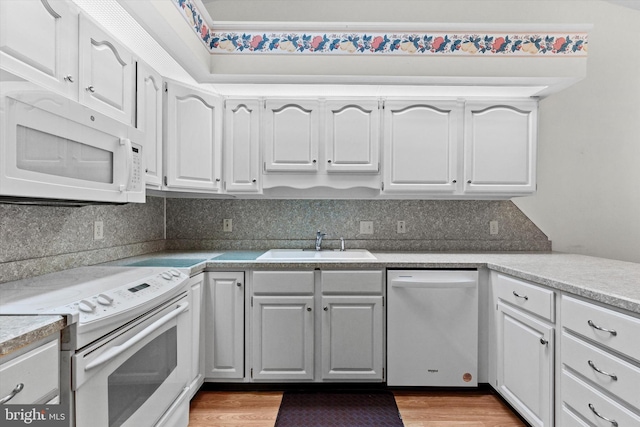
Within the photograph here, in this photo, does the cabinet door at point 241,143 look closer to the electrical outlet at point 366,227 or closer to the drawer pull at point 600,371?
the electrical outlet at point 366,227

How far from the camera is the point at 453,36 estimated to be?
7.73ft

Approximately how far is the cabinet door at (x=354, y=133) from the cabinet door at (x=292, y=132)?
4.1 inches

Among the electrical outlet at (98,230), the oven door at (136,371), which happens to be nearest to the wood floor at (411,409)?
the oven door at (136,371)

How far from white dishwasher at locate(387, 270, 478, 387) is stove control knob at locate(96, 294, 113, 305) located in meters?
1.59

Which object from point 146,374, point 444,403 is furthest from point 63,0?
point 444,403

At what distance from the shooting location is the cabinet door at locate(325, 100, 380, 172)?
252 centimetres

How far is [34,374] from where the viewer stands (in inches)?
34.7

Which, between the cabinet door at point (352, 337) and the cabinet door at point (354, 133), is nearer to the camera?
the cabinet door at point (352, 337)

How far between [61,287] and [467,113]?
2.64 meters

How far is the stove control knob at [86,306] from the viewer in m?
1.07

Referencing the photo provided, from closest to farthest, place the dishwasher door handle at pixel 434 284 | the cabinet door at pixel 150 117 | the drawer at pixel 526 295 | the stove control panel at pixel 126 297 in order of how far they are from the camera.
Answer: the stove control panel at pixel 126 297 < the drawer at pixel 526 295 < the cabinet door at pixel 150 117 < the dishwasher door handle at pixel 434 284

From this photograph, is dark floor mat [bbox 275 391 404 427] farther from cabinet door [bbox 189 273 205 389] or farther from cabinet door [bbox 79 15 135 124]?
cabinet door [bbox 79 15 135 124]

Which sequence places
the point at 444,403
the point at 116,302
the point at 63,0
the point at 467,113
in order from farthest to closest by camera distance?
the point at 467,113 → the point at 444,403 → the point at 63,0 → the point at 116,302

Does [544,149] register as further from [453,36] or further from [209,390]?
[209,390]
